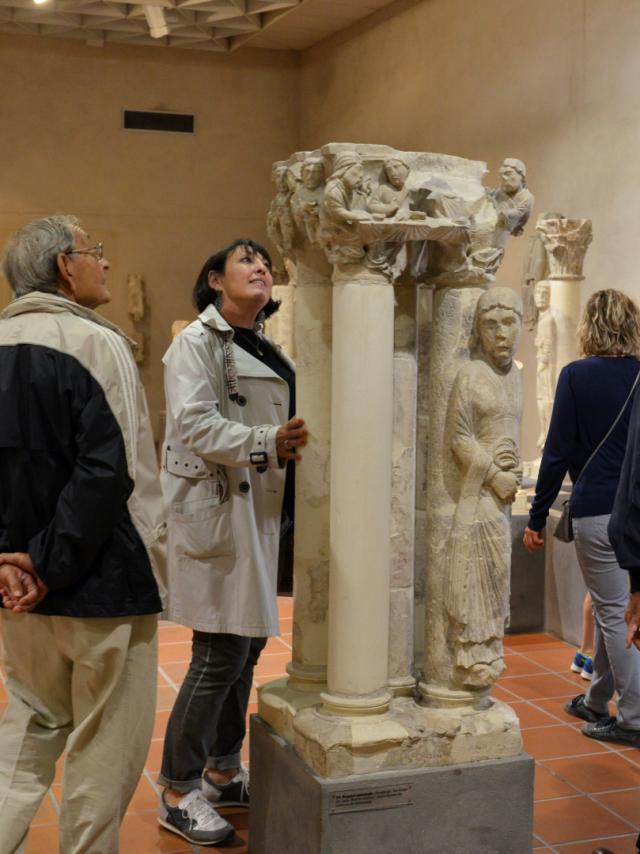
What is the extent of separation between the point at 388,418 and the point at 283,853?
119 cm

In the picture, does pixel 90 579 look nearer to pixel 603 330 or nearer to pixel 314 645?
pixel 314 645

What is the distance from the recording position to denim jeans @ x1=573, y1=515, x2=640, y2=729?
14.0ft

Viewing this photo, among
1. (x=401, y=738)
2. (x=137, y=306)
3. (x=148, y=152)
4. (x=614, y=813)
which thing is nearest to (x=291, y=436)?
(x=401, y=738)

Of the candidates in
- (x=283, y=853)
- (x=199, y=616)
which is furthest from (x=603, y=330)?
(x=283, y=853)

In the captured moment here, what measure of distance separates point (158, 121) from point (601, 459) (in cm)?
1098

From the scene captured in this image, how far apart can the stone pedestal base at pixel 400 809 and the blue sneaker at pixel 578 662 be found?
7.53 ft

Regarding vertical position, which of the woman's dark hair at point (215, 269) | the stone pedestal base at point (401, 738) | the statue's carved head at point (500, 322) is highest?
the woman's dark hair at point (215, 269)

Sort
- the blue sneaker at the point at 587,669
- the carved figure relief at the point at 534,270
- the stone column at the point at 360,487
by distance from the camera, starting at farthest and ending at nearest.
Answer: the carved figure relief at the point at 534,270, the blue sneaker at the point at 587,669, the stone column at the point at 360,487

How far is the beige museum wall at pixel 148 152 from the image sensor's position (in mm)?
13539

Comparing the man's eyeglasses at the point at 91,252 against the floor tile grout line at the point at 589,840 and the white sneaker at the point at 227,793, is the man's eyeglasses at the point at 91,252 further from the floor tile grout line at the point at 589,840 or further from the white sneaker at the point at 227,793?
the floor tile grout line at the point at 589,840

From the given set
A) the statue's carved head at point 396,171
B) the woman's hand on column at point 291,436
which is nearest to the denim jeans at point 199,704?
the woman's hand on column at point 291,436

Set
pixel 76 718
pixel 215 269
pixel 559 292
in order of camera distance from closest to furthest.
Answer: pixel 76 718 < pixel 215 269 < pixel 559 292

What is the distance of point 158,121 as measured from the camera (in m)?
14.0

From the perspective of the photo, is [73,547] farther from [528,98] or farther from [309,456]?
[528,98]
